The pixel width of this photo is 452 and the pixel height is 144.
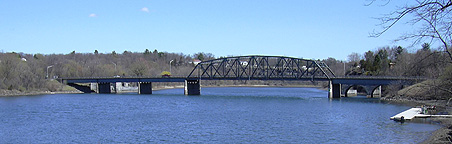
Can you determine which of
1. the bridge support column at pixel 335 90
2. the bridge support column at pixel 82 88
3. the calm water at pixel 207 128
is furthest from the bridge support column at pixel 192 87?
the calm water at pixel 207 128

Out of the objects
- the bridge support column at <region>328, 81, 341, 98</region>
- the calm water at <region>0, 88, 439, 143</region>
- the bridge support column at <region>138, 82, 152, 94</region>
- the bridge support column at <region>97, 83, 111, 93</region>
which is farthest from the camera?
the bridge support column at <region>97, 83, 111, 93</region>

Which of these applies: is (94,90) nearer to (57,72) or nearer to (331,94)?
(57,72)

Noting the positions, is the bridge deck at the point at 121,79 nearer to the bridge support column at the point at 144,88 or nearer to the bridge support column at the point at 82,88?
the bridge support column at the point at 82,88

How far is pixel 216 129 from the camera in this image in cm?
4688

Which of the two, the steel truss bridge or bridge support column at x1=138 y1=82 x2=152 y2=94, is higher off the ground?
the steel truss bridge

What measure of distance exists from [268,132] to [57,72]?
148487 mm

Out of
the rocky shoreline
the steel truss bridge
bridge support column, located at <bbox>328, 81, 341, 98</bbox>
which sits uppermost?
the steel truss bridge

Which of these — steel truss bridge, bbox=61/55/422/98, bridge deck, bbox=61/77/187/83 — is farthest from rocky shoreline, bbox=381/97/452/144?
bridge deck, bbox=61/77/187/83

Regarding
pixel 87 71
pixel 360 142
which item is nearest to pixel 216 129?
pixel 360 142

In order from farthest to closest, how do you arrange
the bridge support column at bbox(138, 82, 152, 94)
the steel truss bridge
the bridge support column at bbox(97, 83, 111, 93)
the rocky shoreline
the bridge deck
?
the bridge support column at bbox(97, 83, 111, 93) < the bridge support column at bbox(138, 82, 152, 94) < the bridge deck < the steel truss bridge < the rocky shoreline

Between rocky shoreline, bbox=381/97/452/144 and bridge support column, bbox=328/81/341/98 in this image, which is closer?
rocky shoreline, bbox=381/97/452/144

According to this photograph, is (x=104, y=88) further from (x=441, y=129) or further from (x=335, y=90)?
(x=441, y=129)

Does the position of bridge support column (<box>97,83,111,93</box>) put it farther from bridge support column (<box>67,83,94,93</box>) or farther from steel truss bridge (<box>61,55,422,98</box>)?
bridge support column (<box>67,83,94,93</box>)

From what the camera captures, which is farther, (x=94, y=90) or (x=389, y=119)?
(x=94, y=90)
